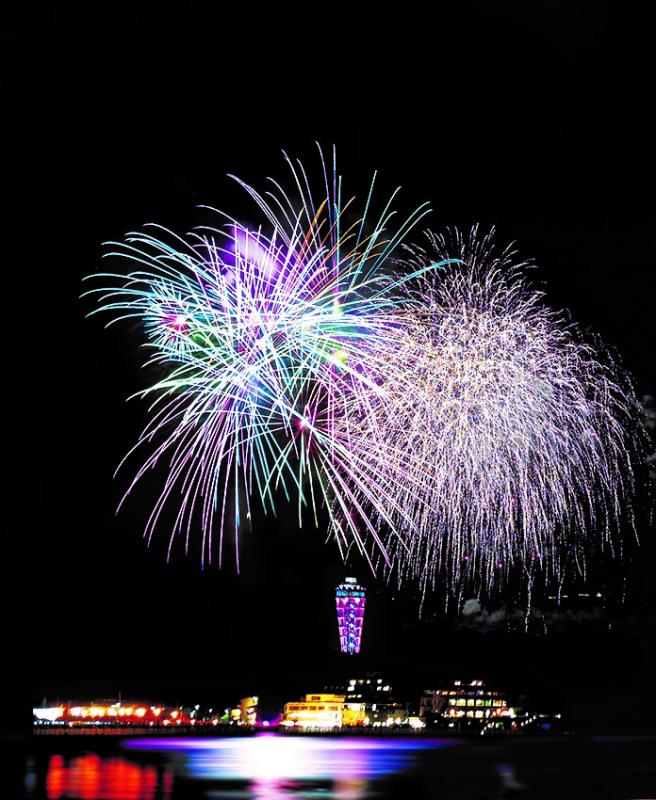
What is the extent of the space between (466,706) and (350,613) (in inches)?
637

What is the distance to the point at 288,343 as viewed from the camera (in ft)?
101

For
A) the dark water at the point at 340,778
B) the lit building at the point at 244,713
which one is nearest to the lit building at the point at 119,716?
the lit building at the point at 244,713

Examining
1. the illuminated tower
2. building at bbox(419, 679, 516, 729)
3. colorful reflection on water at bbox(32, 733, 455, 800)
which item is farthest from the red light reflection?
building at bbox(419, 679, 516, 729)

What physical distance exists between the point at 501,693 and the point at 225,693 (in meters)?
28.7

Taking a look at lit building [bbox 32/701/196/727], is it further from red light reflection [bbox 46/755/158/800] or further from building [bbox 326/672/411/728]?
red light reflection [bbox 46/755/158/800]

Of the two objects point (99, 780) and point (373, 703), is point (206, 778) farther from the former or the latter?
point (373, 703)

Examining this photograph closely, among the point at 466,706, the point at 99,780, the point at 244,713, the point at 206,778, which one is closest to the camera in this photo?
the point at 99,780

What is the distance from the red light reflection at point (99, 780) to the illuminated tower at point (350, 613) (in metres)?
65.3

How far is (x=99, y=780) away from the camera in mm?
32312

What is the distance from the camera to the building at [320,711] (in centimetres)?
13088

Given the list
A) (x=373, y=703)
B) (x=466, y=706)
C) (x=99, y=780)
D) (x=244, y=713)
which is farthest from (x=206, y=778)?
(x=373, y=703)

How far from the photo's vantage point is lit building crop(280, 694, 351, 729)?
5153 inches

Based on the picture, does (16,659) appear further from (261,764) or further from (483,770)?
(483,770)

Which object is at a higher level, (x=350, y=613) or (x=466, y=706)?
(x=350, y=613)
